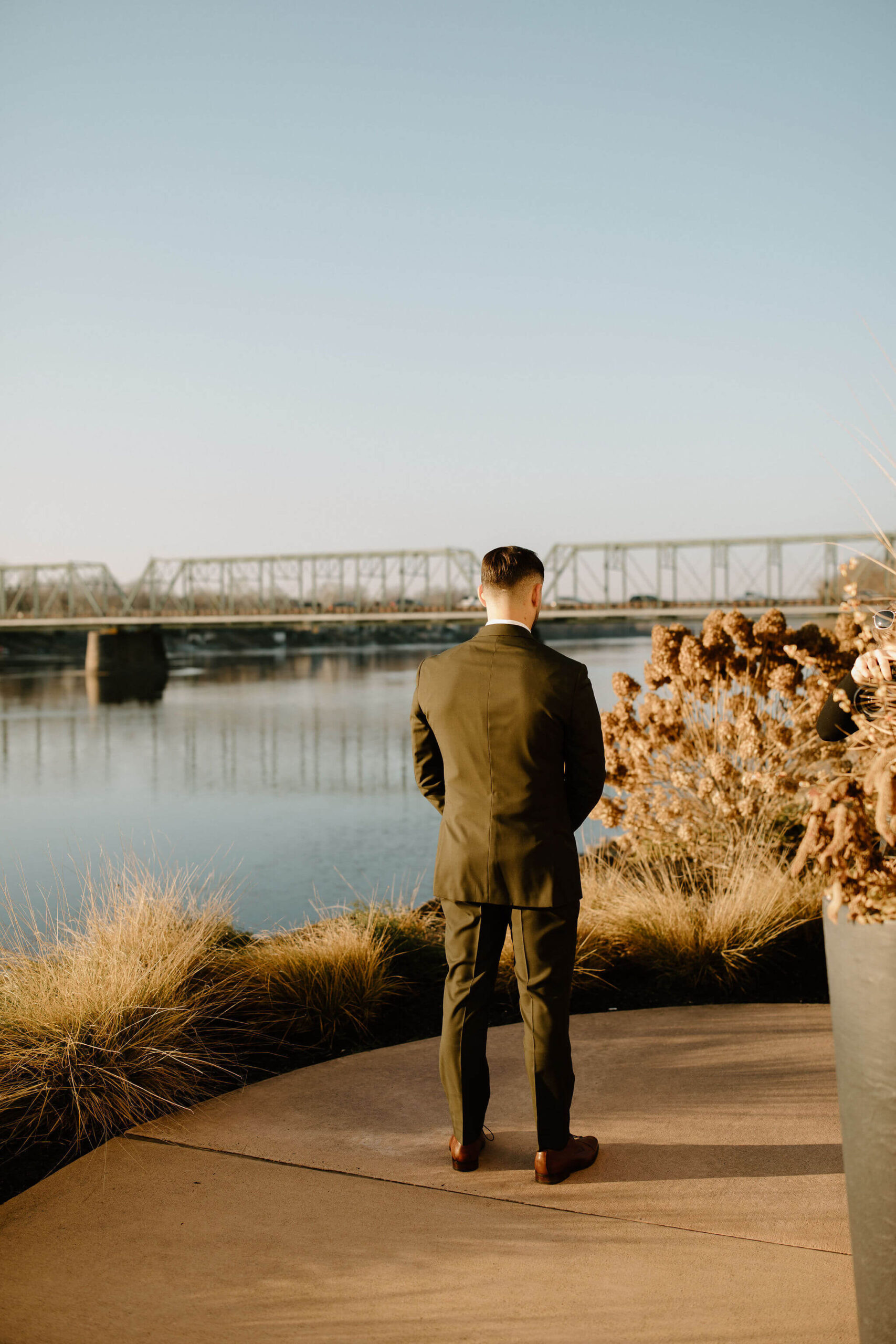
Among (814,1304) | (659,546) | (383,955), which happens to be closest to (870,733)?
(814,1304)

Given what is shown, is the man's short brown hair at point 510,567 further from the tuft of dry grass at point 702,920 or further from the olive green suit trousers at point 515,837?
the tuft of dry grass at point 702,920

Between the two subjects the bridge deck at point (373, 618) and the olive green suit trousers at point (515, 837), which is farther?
the bridge deck at point (373, 618)

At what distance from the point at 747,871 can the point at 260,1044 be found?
3.18 m

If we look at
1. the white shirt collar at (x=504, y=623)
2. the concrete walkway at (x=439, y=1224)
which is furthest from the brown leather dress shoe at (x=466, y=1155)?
the white shirt collar at (x=504, y=623)

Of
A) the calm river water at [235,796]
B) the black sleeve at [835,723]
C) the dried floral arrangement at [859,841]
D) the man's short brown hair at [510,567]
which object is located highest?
the man's short brown hair at [510,567]

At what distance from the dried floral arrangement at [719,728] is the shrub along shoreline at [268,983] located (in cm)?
77

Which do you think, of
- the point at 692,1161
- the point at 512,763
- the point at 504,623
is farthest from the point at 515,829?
the point at 692,1161

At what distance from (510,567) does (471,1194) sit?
2080 millimetres

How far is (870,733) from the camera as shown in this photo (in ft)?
7.66

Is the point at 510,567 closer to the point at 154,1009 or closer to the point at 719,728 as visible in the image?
the point at 154,1009

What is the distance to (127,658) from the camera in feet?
252

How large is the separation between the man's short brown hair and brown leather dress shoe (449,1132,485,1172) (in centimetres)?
192

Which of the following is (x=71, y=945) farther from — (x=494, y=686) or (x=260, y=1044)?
(x=494, y=686)

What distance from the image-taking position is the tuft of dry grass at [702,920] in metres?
Result: 5.71
